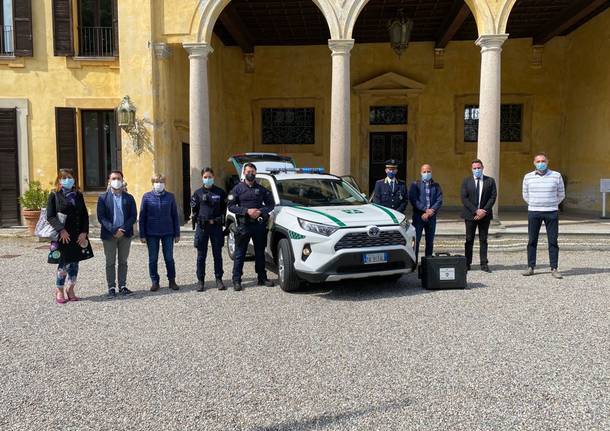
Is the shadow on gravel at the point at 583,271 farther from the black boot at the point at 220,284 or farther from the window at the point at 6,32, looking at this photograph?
the window at the point at 6,32

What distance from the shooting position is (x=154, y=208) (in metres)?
7.18

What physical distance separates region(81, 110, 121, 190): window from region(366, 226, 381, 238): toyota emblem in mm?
8972

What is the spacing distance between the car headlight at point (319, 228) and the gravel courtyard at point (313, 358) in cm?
90

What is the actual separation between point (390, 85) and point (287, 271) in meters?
12.2

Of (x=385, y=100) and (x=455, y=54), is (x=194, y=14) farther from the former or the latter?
(x=455, y=54)

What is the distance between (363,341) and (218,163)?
12545 millimetres

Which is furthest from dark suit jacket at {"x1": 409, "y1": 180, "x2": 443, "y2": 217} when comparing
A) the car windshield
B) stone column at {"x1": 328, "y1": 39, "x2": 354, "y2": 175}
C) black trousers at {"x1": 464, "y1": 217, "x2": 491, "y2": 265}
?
stone column at {"x1": 328, "y1": 39, "x2": 354, "y2": 175}

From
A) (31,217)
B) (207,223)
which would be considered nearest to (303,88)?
(31,217)

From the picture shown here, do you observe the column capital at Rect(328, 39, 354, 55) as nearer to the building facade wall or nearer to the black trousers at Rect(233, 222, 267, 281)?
the black trousers at Rect(233, 222, 267, 281)

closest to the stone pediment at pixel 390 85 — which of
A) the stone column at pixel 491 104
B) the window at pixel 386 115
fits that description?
the window at pixel 386 115

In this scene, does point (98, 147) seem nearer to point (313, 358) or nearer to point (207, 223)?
point (207, 223)

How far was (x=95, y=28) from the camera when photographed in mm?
13070

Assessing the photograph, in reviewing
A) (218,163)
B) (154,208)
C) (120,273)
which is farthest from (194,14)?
(120,273)

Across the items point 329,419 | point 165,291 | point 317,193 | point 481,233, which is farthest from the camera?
point 481,233
